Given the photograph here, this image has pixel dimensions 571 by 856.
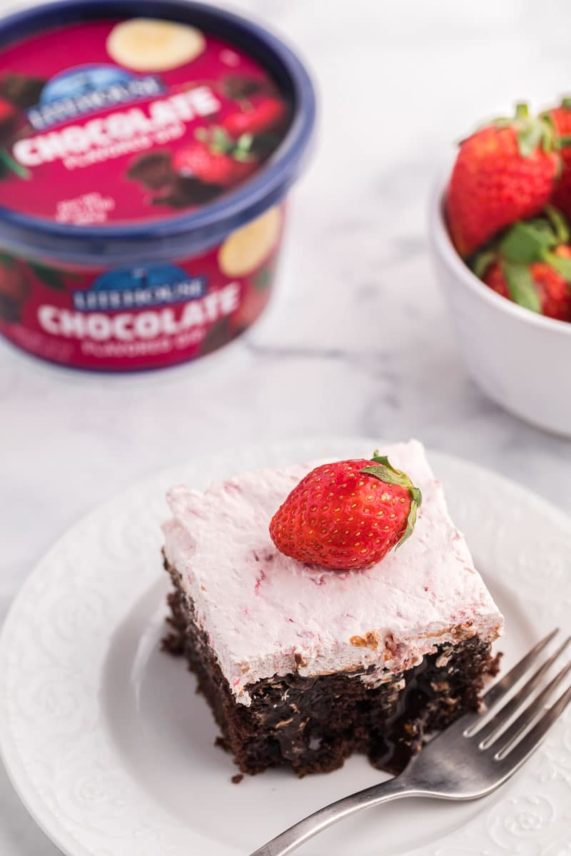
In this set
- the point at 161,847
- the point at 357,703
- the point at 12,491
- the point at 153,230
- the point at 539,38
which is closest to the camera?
the point at 161,847

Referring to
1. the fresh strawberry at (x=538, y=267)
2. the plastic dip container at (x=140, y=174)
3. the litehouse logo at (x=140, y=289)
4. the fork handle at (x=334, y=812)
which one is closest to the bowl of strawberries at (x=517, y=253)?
the fresh strawberry at (x=538, y=267)

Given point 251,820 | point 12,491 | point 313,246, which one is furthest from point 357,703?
point 313,246

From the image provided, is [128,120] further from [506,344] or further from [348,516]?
[348,516]

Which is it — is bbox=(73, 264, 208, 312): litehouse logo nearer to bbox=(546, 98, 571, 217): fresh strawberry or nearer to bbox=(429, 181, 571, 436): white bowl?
bbox=(429, 181, 571, 436): white bowl

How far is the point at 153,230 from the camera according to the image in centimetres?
194

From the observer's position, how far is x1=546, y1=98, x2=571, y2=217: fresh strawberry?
2.06 meters

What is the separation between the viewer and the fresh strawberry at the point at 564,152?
2.06 metres

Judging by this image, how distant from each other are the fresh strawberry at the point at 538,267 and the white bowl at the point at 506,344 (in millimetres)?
33

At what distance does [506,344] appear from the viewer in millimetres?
2020

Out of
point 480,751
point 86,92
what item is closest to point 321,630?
point 480,751

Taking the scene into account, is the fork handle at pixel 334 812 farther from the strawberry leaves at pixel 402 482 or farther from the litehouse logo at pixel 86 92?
the litehouse logo at pixel 86 92

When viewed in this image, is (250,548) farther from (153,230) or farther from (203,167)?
(203,167)

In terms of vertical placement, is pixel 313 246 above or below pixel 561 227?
below

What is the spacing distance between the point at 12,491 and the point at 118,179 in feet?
1.80
